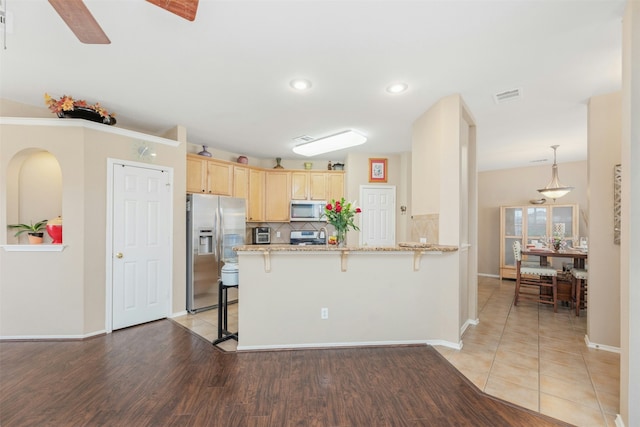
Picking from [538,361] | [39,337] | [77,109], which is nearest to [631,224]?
[538,361]

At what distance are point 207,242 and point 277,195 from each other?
170 centimetres

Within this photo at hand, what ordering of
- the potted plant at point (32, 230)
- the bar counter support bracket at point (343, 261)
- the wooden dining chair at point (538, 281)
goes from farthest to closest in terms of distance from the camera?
1. the wooden dining chair at point (538, 281)
2. the potted plant at point (32, 230)
3. the bar counter support bracket at point (343, 261)

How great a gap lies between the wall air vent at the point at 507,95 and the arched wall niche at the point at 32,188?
4986mm

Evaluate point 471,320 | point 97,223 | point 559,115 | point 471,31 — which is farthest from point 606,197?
point 97,223

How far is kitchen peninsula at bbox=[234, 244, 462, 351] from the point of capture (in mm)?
2822

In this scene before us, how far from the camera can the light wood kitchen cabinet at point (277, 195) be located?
5.40m

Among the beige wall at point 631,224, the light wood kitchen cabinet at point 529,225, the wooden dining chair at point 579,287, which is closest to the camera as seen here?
the beige wall at point 631,224

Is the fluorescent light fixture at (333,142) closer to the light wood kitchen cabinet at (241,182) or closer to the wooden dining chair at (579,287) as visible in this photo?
the light wood kitchen cabinet at (241,182)

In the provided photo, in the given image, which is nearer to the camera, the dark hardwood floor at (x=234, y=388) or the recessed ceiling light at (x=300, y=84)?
the dark hardwood floor at (x=234, y=388)

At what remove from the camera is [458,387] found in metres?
2.21

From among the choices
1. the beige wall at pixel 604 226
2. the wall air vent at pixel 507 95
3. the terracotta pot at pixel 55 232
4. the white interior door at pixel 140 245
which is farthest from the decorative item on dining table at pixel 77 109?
the beige wall at pixel 604 226

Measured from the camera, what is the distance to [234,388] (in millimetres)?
2193

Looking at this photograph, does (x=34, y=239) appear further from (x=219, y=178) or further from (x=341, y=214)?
(x=341, y=214)

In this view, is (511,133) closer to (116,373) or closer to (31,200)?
(116,373)
